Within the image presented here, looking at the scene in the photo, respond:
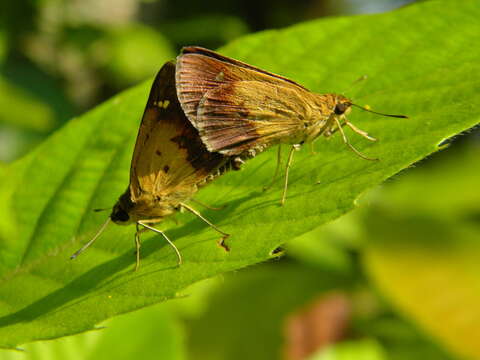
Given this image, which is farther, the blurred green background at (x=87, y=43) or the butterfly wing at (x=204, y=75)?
the blurred green background at (x=87, y=43)

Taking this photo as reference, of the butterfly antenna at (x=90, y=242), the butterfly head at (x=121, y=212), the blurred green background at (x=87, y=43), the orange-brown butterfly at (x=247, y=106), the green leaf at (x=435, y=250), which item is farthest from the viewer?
the blurred green background at (x=87, y=43)

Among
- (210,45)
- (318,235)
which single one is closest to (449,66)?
(318,235)

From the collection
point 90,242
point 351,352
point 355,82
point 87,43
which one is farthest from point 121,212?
point 87,43

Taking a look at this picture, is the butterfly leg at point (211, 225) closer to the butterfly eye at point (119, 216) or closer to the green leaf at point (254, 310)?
the butterfly eye at point (119, 216)

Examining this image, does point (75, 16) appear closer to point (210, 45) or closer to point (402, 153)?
point (210, 45)

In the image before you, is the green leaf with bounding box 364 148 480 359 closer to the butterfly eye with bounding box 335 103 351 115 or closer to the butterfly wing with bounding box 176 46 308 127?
the butterfly eye with bounding box 335 103 351 115

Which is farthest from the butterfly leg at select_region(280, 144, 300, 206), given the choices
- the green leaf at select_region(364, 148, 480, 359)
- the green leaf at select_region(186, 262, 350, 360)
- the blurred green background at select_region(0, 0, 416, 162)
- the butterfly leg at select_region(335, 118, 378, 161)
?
the blurred green background at select_region(0, 0, 416, 162)

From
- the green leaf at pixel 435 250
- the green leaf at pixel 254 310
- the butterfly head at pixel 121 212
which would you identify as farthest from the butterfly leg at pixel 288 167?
the green leaf at pixel 254 310
